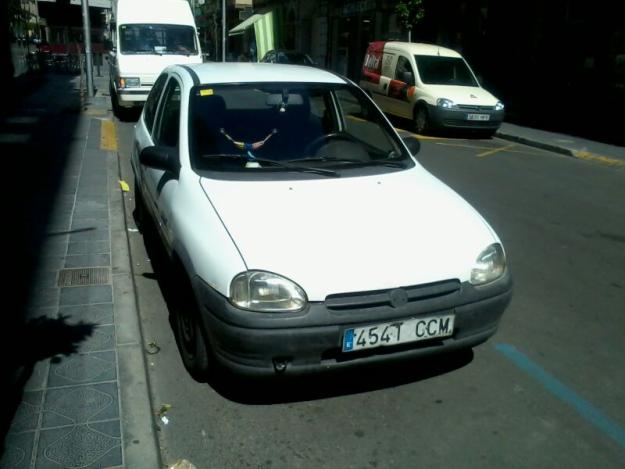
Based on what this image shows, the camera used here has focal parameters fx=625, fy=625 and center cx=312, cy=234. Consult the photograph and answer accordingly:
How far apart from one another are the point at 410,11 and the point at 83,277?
19.0 metres

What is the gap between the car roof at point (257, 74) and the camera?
175 inches

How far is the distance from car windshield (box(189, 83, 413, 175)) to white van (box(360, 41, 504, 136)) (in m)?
8.71

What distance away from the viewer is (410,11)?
21.2 meters

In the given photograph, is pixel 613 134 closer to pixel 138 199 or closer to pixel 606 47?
pixel 606 47

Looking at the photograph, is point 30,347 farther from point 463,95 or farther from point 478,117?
point 463,95

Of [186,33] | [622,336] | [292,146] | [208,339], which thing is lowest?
[622,336]

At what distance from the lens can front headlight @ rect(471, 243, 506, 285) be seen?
3218mm

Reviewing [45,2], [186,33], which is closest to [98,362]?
[186,33]

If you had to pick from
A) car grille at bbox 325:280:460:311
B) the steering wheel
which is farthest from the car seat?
car grille at bbox 325:280:460:311

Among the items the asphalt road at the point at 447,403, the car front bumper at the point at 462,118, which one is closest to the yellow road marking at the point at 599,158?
the car front bumper at the point at 462,118

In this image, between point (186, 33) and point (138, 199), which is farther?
point (186, 33)

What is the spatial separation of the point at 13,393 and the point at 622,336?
3.70 m

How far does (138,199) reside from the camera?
607 cm

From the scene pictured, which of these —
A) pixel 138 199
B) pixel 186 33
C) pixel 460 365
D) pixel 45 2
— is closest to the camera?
pixel 460 365
